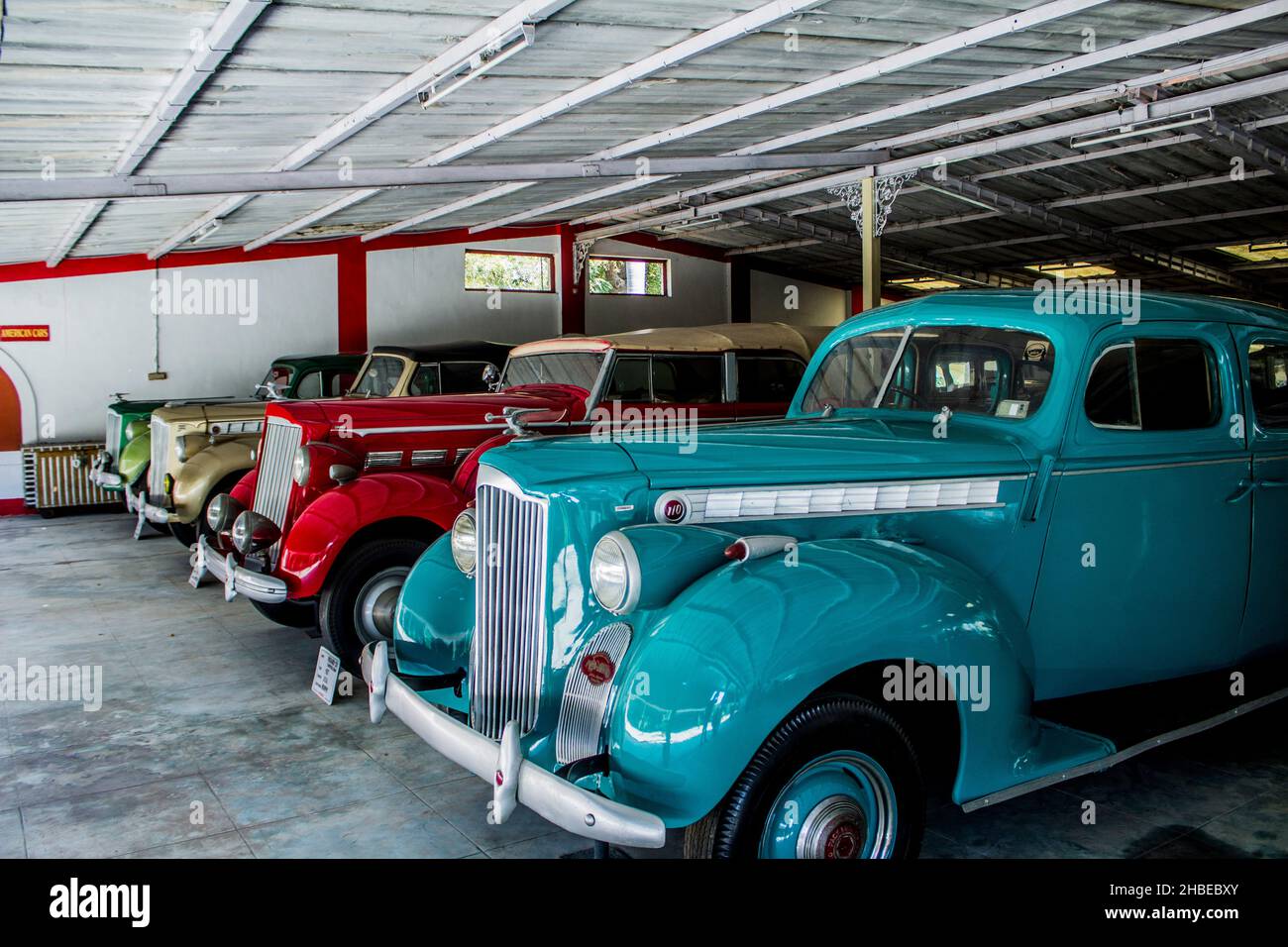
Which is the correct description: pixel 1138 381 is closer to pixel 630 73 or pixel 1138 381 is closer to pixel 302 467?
pixel 630 73

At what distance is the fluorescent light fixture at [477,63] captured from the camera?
5128 mm

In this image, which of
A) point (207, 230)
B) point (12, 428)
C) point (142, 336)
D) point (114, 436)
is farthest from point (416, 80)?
point (12, 428)

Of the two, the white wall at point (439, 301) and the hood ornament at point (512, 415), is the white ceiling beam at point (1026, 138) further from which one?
the hood ornament at point (512, 415)

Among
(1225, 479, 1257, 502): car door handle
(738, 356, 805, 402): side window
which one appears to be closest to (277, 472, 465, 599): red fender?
(738, 356, 805, 402): side window

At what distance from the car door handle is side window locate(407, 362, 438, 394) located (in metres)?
6.61

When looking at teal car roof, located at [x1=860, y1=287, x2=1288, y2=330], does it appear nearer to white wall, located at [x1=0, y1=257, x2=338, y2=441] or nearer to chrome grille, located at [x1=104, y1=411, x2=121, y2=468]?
chrome grille, located at [x1=104, y1=411, x2=121, y2=468]

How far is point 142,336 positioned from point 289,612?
903cm

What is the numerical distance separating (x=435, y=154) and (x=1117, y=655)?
653 centimetres

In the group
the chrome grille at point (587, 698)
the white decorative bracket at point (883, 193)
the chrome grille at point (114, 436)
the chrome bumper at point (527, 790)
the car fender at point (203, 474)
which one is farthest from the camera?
the chrome grille at point (114, 436)

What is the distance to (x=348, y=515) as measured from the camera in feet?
16.7

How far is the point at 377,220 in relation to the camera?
12.6m

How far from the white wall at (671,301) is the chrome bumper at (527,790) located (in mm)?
13751

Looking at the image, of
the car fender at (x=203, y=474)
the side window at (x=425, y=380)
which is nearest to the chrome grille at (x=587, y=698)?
the car fender at (x=203, y=474)
